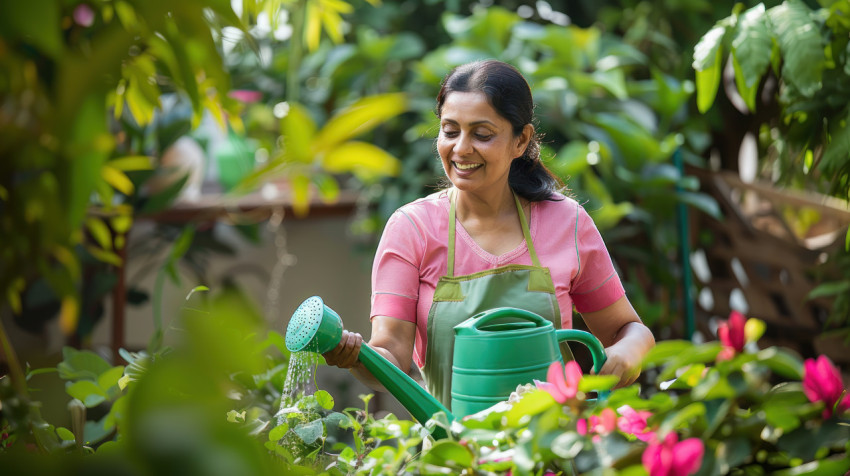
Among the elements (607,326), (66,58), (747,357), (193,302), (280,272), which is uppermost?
(66,58)

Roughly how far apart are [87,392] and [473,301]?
0.62 metres

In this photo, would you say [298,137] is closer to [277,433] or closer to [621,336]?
[277,433]

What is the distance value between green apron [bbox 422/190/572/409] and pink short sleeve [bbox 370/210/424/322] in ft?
0.16

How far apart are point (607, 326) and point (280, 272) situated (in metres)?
2.68

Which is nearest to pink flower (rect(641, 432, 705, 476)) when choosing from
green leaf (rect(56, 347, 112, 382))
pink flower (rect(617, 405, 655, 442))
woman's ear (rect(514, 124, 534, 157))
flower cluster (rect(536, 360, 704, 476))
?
flower cluster (rect(536, 360, 704, 476))

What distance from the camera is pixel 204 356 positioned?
321 mm

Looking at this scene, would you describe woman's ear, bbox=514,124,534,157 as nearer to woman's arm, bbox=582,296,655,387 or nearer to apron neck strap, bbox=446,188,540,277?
apron neck strap, bbox=446,188,540,277

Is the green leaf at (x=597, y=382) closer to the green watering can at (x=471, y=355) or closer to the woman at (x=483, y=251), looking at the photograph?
the green watering can at (x=471, y=355)

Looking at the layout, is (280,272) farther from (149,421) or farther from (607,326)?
→ (149,421)

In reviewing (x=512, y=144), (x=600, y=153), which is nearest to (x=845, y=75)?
(x=512, y=144)

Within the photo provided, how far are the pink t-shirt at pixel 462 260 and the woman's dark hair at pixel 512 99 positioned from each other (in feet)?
0.18

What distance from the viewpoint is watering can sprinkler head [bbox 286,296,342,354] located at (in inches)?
39.3

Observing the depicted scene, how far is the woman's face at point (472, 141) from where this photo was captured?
1410 mm

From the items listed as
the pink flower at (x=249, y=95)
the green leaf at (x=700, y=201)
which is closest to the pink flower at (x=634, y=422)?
the green leaf at (x=700, y=201)
